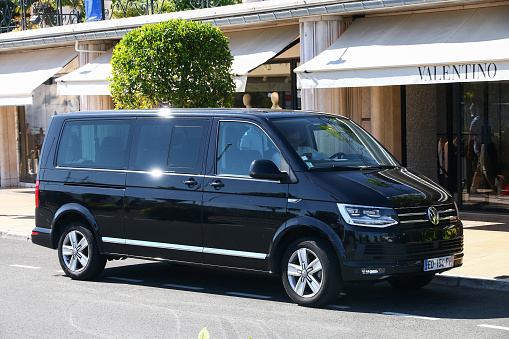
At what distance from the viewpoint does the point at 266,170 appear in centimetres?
827

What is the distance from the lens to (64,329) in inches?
292

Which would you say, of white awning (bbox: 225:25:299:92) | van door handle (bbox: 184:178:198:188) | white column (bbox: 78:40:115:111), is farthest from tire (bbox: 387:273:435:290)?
white column (bbox: 78:40:115:111)

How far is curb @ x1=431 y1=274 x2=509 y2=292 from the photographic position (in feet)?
29.6

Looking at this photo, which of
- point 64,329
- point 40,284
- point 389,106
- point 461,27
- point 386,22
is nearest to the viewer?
point 64,329

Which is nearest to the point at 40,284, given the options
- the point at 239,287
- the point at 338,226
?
the point at 239,287

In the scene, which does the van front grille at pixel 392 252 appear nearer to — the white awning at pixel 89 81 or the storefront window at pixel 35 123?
the white awning at pixel 89 81

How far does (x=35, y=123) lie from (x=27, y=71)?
2932mm

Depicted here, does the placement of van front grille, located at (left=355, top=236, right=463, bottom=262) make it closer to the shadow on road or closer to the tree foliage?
the shadow on road

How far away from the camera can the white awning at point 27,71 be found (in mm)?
20656

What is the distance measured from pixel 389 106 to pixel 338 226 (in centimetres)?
936

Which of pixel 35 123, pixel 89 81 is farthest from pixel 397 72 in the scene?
pixel 35 123

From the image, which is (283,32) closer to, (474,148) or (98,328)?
(474,148)

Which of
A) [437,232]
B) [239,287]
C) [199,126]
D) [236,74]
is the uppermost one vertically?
[236,74]

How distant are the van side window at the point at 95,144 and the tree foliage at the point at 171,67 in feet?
10.9
